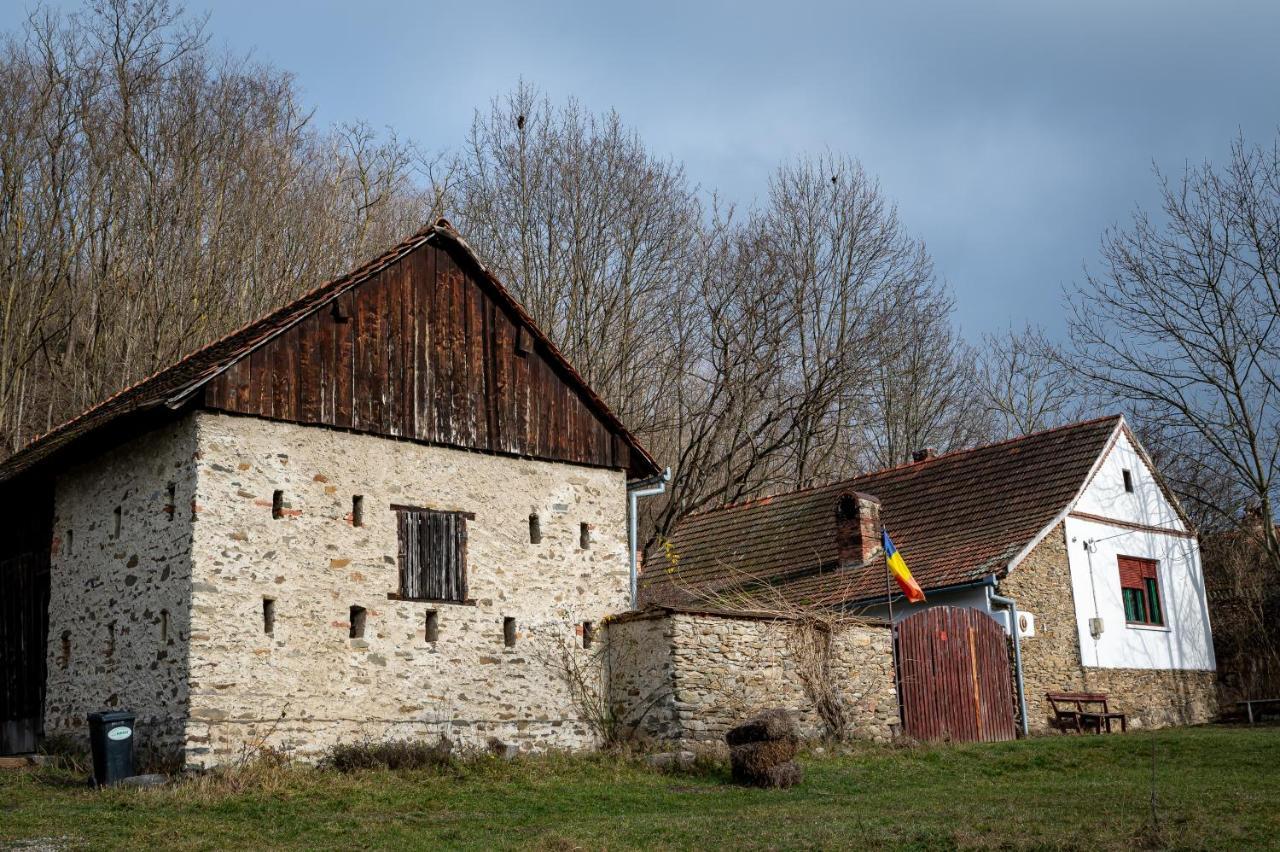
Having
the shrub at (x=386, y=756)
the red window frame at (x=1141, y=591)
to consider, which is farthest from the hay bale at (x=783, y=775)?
the red window frame at (x=1141, y=591)

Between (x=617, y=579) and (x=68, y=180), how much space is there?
17.2 meters

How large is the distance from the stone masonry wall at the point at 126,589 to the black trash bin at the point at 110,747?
518mm

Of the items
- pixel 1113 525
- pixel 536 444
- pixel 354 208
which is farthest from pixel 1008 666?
pixel 354 208

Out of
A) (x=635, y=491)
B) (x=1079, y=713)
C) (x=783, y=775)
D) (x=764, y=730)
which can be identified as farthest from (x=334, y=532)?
(x=1079, y=713)

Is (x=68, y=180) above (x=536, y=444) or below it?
above

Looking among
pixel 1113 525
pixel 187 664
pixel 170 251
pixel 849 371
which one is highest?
pixel 170 251

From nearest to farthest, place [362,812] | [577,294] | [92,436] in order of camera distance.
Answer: [362,812] < [92,436] < [577,294]

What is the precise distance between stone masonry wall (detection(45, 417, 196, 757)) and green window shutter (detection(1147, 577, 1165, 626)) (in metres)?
16.9

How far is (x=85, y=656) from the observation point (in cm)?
1648

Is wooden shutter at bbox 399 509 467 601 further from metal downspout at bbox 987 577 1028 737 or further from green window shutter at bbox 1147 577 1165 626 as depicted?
green window shutter at bbox 1147 577 1165 626

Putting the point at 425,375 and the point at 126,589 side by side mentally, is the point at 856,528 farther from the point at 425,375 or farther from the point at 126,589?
the point at 126,589

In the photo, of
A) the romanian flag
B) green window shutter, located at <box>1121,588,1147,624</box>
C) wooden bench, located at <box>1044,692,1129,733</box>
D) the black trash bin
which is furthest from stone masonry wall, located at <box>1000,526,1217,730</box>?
the black trash bin

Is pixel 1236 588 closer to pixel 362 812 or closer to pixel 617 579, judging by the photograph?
pixel 617 579

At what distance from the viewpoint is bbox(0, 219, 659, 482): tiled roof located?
1533 cm
